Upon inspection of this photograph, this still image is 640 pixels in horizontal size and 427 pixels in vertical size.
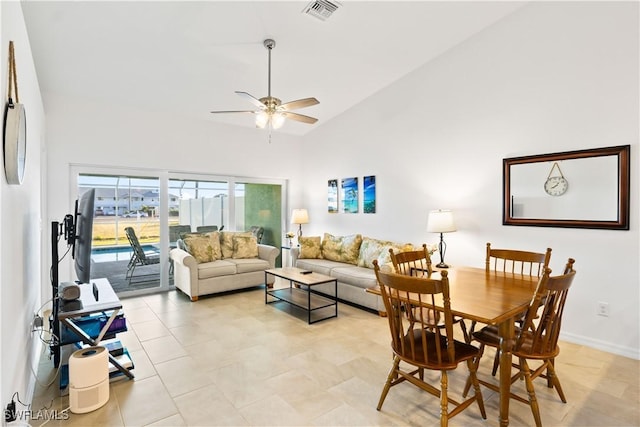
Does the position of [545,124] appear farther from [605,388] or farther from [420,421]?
[420,421]

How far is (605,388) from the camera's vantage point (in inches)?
97.5

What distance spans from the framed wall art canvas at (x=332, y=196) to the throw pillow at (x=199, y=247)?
2.29 meters

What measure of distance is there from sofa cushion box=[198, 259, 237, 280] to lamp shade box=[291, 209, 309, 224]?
1637 mm

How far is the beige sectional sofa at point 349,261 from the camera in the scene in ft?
14.0

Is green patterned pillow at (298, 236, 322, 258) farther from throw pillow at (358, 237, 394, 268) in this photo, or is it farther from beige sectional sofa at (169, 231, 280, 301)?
throw pillow at (358, 237, 394, 268)

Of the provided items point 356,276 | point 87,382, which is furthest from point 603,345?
point 87,382

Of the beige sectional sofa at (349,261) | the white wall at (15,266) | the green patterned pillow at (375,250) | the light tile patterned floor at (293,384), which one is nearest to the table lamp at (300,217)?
the beige sectional sofa at (349,261)

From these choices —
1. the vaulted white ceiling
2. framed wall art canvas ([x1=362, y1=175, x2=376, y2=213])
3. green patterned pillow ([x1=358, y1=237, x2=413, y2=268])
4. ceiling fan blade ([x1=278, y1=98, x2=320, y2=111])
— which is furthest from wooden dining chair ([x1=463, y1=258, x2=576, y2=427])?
framed wall art canvas ([x1=362, y1=175, x2=376, y2=213])

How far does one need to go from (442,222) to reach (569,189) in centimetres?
129

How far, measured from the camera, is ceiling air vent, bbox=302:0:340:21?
319 cm

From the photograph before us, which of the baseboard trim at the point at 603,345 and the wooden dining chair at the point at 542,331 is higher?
the wooden dining chair at the point at 542,331

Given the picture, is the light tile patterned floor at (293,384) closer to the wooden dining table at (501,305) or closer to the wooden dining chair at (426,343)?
the wooden dining chair at (426,343)

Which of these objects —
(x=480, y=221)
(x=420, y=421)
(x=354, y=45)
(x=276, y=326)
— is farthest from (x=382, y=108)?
(x=420, y=421)

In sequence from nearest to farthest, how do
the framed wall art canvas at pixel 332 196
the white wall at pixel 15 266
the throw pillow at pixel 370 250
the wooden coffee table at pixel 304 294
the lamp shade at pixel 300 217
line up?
the white wall at pixel 15 266 < the wooden coffee table at pixel 304 294 < the throw pillow at pixel 370 250 < the framed wall art canvas at pixel 332 196 < the lamp shade at pixel 300 217
